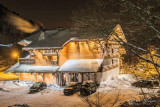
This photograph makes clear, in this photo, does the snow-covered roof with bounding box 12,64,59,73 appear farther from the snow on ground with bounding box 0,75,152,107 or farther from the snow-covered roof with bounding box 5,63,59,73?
the snow on ground with bounding box 0,75,152,107

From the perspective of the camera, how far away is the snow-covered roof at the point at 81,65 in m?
26.1

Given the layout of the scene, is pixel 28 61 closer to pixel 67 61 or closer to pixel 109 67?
pixel 67 61

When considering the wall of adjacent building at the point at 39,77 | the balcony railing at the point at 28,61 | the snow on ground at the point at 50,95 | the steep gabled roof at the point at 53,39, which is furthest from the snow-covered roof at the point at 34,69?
the steep gabled roof at the point at 53,39

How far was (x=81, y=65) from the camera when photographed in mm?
27484

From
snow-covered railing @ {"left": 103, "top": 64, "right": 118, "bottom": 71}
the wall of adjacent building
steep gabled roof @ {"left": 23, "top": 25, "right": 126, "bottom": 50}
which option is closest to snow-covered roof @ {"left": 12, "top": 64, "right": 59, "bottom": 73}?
the wall of adjacent building

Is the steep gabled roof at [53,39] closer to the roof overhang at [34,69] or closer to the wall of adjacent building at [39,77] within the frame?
the roof overhang at [34,69]

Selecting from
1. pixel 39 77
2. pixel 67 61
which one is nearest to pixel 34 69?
pixel 39 77

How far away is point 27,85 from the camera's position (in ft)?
96.3

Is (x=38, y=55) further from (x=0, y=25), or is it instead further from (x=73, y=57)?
(x=0, y=25)

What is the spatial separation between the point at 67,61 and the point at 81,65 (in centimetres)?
343

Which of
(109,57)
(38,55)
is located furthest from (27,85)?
(109,57)

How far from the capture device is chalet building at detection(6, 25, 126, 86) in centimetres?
2725

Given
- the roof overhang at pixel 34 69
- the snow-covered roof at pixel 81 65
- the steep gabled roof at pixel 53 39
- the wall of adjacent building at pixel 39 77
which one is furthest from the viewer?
the wall of adjacent building at pixel 39 77

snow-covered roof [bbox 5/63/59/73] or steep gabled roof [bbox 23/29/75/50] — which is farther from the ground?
steep gabled roof [bbox 23/29/75/50]
